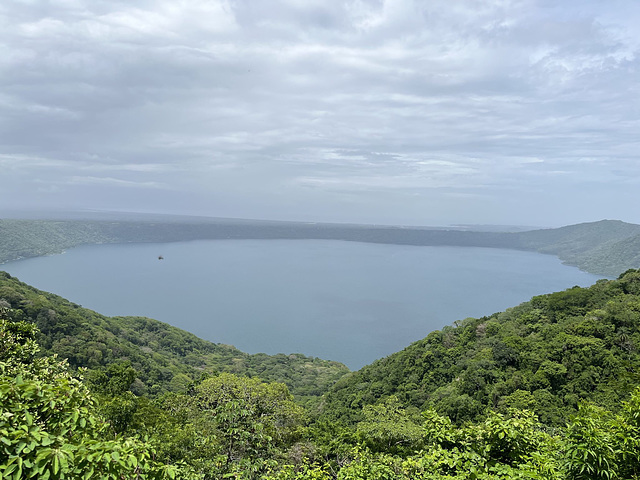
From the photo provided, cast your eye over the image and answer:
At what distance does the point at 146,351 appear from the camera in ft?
180

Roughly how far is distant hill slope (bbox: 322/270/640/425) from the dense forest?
0.11m

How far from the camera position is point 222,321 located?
115688 millimetres

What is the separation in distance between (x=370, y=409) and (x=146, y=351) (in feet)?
151

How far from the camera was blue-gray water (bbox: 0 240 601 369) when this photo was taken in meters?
102

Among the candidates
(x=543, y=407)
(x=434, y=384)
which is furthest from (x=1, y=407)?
(x=434, y=384)

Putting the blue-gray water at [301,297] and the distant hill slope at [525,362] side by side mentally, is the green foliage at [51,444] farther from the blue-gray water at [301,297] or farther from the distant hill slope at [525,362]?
the blue-gray water at [301,297]

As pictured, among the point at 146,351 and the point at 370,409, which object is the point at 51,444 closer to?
the point at 370,409

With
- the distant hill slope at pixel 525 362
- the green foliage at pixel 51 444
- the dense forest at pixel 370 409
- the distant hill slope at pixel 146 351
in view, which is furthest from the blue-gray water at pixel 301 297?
the green foliage at pixel 51 444

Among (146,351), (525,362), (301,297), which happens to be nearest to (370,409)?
(525,362)

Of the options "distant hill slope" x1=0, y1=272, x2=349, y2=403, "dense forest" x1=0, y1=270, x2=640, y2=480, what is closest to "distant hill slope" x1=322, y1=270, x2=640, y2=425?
"dense forest" x1=0, y1=270, x2=640, y2=480

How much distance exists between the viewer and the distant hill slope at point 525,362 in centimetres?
2034

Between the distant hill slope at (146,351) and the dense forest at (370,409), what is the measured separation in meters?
0.38

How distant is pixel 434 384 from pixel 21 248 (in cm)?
22268

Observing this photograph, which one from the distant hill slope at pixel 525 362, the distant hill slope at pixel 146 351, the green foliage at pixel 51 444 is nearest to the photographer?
the green foliage at pixel 51 444
